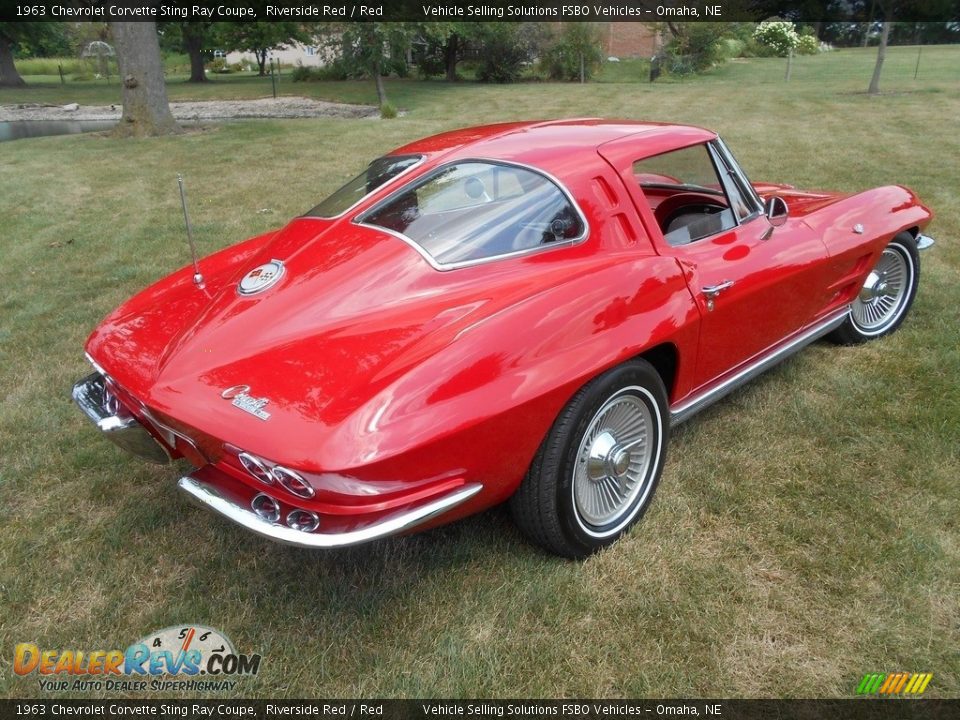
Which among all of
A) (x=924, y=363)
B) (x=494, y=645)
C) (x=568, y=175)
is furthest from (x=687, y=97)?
(x=494, y=645)

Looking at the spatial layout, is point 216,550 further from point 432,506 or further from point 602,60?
point 602,60

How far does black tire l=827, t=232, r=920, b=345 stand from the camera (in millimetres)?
3906

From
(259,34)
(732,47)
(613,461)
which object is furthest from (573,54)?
(613,461)

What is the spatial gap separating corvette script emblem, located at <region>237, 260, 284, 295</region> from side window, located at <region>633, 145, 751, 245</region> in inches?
57.5

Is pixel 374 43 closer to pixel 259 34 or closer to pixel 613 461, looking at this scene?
pixel 613 461

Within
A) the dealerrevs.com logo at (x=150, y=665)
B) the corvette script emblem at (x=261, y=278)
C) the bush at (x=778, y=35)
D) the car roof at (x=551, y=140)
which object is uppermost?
the bush at (x=778, y=35)

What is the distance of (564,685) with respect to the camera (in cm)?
203

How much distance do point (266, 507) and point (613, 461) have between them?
1.16 m

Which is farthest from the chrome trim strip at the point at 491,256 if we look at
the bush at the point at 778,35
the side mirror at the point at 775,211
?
the bush at the point at 778,35

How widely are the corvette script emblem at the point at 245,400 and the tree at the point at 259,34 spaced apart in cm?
3266

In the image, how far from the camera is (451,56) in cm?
2558

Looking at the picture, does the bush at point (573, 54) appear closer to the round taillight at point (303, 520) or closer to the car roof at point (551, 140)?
the car roof at point (551, 140)

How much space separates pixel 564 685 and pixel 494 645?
0.24 m

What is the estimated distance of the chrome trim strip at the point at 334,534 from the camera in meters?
1.83
